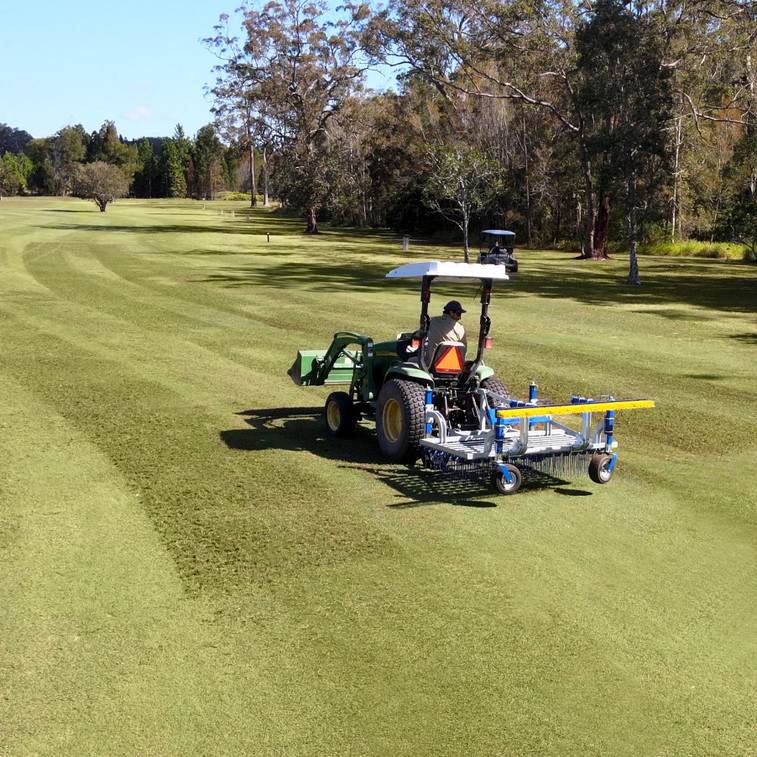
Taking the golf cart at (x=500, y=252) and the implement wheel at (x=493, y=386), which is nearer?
the golf cart at (x=500, y=252)

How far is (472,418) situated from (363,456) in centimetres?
135

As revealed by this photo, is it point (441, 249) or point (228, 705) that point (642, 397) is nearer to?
point (228, 705)

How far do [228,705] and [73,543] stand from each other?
296cm

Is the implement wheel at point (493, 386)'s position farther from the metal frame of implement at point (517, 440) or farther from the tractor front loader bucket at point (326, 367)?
the tractor front loader bucket at point (326, 367)

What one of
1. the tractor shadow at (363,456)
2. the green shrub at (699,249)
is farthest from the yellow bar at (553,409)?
the green shrub at (699,249)

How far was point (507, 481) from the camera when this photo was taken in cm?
871

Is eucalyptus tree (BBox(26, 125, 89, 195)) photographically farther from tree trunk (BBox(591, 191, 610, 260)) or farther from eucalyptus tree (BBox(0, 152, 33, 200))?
tree trunk (BBox(591, 191, 610, 260))

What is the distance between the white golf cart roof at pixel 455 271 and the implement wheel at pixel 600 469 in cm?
207

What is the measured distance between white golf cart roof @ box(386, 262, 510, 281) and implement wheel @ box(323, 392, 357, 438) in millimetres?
1855

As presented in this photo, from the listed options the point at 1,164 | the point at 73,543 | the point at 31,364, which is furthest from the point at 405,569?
the point at 1,164

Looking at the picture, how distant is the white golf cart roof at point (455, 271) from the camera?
30.4ft

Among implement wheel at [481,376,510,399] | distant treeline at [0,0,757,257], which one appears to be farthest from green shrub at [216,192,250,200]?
implement wheel at [481,376,510,399]

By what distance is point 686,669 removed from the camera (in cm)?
572

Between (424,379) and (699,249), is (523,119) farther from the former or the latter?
(424,379)
